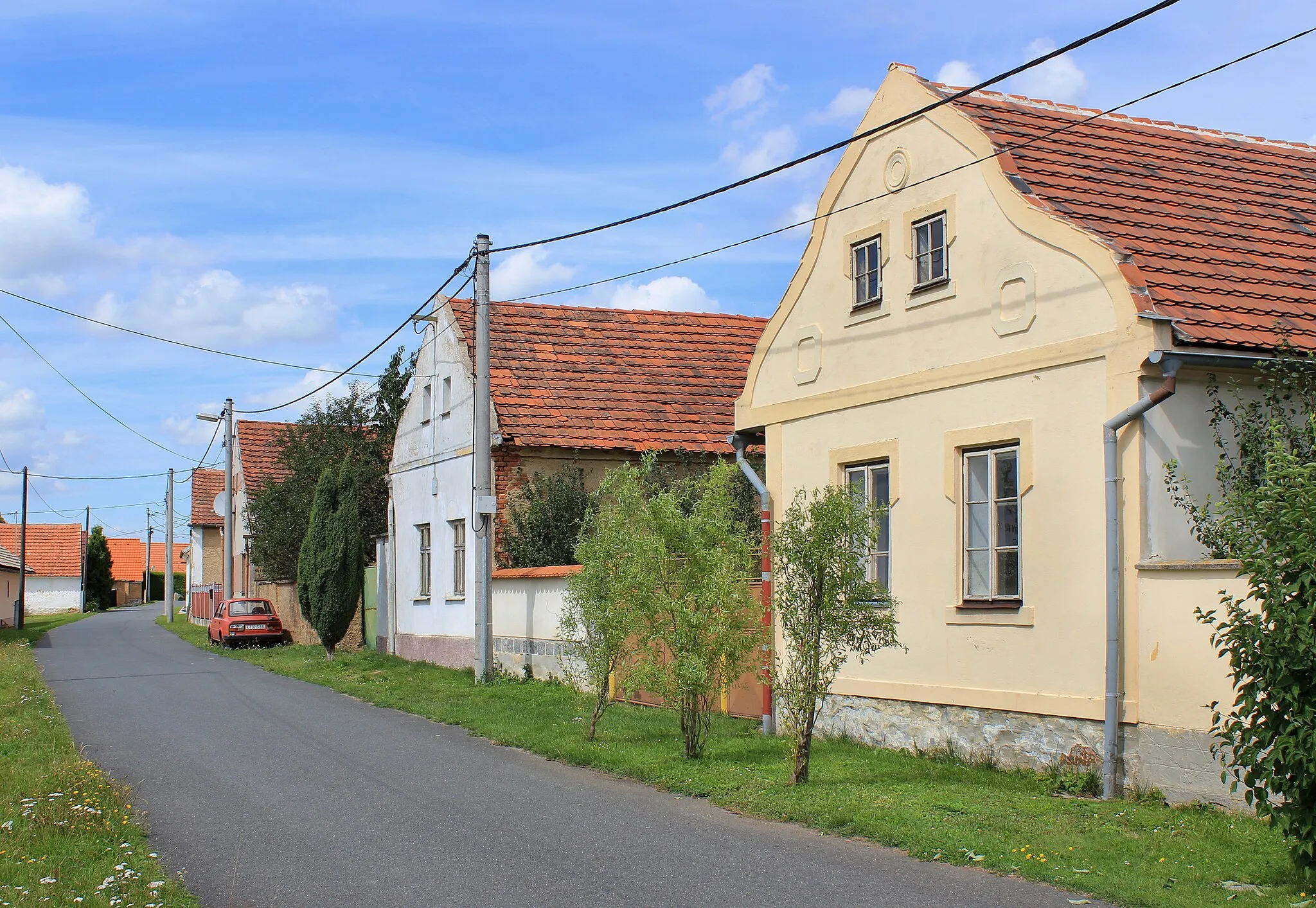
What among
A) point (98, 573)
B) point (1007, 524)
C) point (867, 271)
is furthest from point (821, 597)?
point (98, 573)

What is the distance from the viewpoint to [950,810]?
31.2 ft

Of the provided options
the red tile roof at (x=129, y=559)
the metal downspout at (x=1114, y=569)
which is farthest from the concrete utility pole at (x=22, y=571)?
the red tile roof at (x=129, y=559)

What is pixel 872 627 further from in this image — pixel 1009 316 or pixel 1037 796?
pixel 1009 316

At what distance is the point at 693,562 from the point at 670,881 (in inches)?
198

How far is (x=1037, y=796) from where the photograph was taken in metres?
9.98

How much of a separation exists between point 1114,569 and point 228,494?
108 feet

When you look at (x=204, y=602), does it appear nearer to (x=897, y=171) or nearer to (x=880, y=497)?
(x=880, y=497)

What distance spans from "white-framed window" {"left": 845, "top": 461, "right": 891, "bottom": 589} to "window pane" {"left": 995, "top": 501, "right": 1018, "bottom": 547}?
58.5 inches

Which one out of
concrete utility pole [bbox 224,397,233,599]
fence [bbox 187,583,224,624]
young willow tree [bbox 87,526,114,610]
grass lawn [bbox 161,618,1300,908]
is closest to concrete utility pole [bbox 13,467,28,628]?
fence [bbox 187,583,224,624]

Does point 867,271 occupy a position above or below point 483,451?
above

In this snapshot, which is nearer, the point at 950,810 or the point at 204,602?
the point at 950,810

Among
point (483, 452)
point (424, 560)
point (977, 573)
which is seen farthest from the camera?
point (424, 560)

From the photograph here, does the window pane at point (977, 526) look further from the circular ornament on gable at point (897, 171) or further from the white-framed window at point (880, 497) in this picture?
the circular ornament on gable at point (897, 171)

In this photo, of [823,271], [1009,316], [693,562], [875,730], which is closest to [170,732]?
[693,562]
